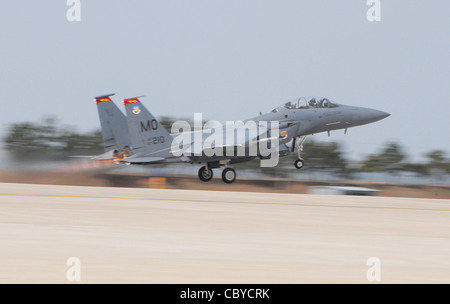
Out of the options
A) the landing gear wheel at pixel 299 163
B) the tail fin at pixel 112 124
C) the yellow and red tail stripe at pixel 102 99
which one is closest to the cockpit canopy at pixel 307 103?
the landing gear wheel at pixel 299 163

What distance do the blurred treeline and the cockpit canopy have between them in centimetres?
3051

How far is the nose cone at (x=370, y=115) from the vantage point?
112 ft

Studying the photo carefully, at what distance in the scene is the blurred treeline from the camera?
220ft

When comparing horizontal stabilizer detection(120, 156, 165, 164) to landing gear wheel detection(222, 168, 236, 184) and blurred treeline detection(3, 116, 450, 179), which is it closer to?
landing gear wheel detection(222, 168, 236, 184)

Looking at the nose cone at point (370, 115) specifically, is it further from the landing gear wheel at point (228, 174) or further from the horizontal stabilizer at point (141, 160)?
the horizontal stabilizer at point (141, 160)

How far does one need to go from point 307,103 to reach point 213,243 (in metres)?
17.5

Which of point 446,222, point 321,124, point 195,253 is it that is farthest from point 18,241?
point 321,124

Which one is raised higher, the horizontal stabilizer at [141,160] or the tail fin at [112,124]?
the tail fin at [112,124]

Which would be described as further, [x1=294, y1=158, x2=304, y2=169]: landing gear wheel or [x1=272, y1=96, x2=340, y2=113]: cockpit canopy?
[x1=272, y1=96, x2=340, y2=113]: cockpit canopy

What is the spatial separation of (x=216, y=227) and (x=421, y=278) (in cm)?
852

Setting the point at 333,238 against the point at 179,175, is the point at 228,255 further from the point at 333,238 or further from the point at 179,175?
the point at 179,175

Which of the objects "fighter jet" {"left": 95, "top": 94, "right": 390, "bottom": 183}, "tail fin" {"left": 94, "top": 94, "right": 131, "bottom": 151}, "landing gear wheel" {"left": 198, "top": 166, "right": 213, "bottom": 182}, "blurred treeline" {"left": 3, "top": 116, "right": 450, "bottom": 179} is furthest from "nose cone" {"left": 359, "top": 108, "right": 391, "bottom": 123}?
"blurred treeline" {"left": 3, "top": 116, "right": 450, "bottom": 179}

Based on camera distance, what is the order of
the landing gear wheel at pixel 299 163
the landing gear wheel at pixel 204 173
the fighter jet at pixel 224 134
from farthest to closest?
1. the landing gear wheel at pixel 204 173
2. the landing gear wheel at pixel 299 163
3. the fighter jet at pixel 224 134

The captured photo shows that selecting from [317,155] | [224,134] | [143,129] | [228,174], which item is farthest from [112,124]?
[317,155]
